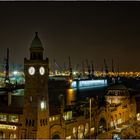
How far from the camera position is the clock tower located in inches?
704

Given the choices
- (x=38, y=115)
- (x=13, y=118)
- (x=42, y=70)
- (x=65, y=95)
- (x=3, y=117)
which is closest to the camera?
(x=38, y=115)

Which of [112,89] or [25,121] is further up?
[112,89]

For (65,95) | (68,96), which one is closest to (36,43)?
(68,96)

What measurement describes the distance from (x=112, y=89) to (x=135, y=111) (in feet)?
9.56

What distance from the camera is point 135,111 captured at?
31.4 m

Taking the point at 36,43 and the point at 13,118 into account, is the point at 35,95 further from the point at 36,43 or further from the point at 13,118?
the point at 36,43

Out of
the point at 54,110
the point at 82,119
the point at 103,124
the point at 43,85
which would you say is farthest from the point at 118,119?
the point at 43,85

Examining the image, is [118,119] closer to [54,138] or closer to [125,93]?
[125,93]

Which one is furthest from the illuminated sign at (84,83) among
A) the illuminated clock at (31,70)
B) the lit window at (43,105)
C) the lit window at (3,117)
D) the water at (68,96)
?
the illuminated clock at (31,70)

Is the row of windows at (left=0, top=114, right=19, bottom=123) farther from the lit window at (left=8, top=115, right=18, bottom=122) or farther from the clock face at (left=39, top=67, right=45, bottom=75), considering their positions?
the clock face at (left=39, top=67, right=45, bottom=75)

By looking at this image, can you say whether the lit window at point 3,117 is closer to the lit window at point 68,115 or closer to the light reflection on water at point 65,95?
the lit window at point 68,115

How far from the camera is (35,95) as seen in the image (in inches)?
707

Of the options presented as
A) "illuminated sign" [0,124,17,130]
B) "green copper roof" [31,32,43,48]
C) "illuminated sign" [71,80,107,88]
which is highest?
"illuminated sign" [71,80,107,88]

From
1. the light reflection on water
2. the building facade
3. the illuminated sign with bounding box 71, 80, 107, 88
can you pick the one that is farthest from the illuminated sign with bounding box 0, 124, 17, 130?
the illuminated sign with bounding box 71, 80, 107, 88
